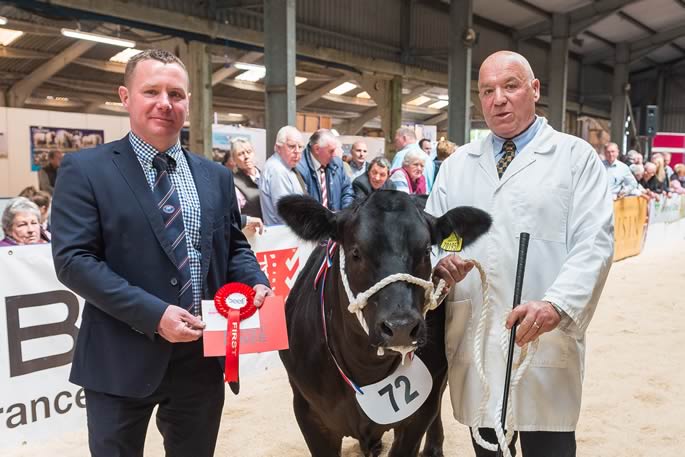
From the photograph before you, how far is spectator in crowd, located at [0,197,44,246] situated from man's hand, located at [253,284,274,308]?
2634mm

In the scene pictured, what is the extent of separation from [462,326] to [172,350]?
947 millimetres

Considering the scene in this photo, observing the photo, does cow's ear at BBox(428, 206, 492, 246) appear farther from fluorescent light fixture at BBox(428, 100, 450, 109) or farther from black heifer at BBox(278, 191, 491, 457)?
fluorescent light fixture at BBox(428, 100, 450, 109)

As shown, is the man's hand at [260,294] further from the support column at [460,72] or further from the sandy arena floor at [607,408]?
the support column at [460,72]

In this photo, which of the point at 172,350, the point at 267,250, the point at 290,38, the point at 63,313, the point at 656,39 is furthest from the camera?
the point at 656,39

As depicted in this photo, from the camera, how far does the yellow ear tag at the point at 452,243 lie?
2045 mm

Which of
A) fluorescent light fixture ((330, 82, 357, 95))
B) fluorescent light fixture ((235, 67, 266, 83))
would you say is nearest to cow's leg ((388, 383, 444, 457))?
fluorescent light fixture ((235, 67, 266, 83))

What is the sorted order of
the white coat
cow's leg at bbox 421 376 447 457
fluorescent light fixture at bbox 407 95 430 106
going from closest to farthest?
the white coat → cow's leg at bbox 421 376 447 457 → fluorescent light fixture at bbox 407 95 430 106

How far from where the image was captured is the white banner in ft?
10.6

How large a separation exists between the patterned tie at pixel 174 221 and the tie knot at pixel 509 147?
1.07 m

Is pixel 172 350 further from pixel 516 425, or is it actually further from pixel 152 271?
pixel 516 425

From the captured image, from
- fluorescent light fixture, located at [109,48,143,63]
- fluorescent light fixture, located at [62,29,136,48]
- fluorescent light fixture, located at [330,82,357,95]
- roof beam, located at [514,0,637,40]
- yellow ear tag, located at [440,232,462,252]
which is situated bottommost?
yellow ear tag, located at [440,232,462,252]

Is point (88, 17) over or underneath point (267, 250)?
over

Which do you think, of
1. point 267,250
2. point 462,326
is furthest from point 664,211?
point 462,326

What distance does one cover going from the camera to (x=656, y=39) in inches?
818
